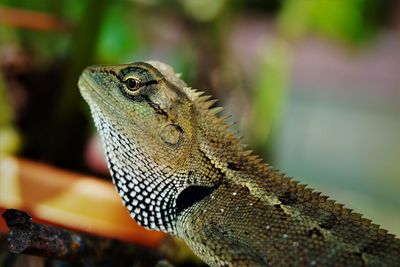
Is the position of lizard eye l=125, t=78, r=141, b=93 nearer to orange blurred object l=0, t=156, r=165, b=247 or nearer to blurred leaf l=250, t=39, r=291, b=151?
orange blurred object l=0, t=156, r=165, b=247

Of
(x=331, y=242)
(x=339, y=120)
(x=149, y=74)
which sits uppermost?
(x=149, y=74)

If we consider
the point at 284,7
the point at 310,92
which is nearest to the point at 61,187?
the point at 284,7

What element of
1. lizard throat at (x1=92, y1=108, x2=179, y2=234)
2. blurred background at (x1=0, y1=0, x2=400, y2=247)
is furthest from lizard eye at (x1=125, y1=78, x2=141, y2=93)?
blurred background at (x1=0, y1=0, x2=400, y2=247)

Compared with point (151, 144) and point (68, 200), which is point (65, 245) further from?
point (68, 200)

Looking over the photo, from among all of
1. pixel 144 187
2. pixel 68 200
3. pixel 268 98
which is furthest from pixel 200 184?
pixel 268 98

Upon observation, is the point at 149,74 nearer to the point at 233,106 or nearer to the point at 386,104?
the point at 233,106

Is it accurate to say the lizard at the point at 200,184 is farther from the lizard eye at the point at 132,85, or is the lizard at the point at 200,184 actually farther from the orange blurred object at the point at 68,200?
the orange blurred object at the point at 68,200
